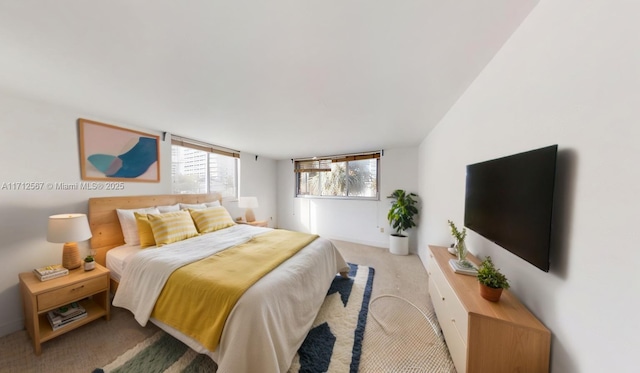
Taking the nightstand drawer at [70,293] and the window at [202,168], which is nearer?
the nightstand drawer at [70,293]

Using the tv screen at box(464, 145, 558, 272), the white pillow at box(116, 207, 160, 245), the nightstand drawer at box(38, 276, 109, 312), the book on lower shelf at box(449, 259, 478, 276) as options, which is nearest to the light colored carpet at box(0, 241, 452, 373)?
the nightstand drawer at box(38, 276, 109, 312)

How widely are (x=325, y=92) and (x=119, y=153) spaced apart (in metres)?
2.62

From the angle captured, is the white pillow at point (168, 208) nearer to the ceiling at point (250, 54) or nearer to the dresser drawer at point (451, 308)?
the ceiling at point (250, 54)

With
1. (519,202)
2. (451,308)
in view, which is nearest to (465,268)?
(451,308)

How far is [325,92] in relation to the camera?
167cm

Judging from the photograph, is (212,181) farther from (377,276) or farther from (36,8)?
(377,276)

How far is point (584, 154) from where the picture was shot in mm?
755

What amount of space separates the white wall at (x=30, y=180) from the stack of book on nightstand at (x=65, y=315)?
419mm

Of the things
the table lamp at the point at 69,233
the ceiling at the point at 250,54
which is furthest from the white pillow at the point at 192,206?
the ceiling at the point at 250,54

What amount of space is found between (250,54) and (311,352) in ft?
6.99

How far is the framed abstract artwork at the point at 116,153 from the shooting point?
2.13 metres

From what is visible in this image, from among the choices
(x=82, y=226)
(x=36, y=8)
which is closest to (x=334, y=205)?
(x=82, y=226)

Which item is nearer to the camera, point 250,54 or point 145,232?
point 250,54

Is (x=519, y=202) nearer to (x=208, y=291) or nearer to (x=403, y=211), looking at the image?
(x=208, y=291)
